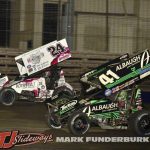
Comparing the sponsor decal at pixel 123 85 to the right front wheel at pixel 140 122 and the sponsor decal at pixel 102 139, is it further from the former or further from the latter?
the sponsor decal at pixel 102 139

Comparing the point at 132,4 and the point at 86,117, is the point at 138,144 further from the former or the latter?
the point at 132,4

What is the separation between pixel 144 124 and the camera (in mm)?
10344

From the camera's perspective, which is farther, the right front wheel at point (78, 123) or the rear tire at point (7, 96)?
the rear tire at point (7, 96)

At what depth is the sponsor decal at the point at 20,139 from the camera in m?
8.80

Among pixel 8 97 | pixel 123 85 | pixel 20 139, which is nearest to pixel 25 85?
pixel 8 97

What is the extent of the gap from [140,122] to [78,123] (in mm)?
1159

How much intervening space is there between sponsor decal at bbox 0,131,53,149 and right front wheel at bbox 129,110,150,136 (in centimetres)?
153

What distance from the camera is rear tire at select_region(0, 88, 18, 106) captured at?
577 inches

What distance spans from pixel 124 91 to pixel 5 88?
495cm

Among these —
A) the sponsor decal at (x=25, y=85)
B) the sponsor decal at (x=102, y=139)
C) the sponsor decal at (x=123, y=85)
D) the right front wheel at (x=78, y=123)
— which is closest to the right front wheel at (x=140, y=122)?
the sponsor decal at (x=102, y=139)

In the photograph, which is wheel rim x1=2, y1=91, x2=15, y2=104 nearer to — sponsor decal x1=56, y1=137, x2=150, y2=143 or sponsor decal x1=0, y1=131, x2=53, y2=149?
sponsor decal x1=0, y1=131, x2=53, y2=149

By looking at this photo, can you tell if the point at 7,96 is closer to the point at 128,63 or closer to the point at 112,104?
the point at 128,63

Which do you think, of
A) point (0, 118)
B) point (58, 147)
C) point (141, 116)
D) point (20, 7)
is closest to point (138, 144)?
point (141, 116)

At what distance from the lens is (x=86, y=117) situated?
33.0 ft
